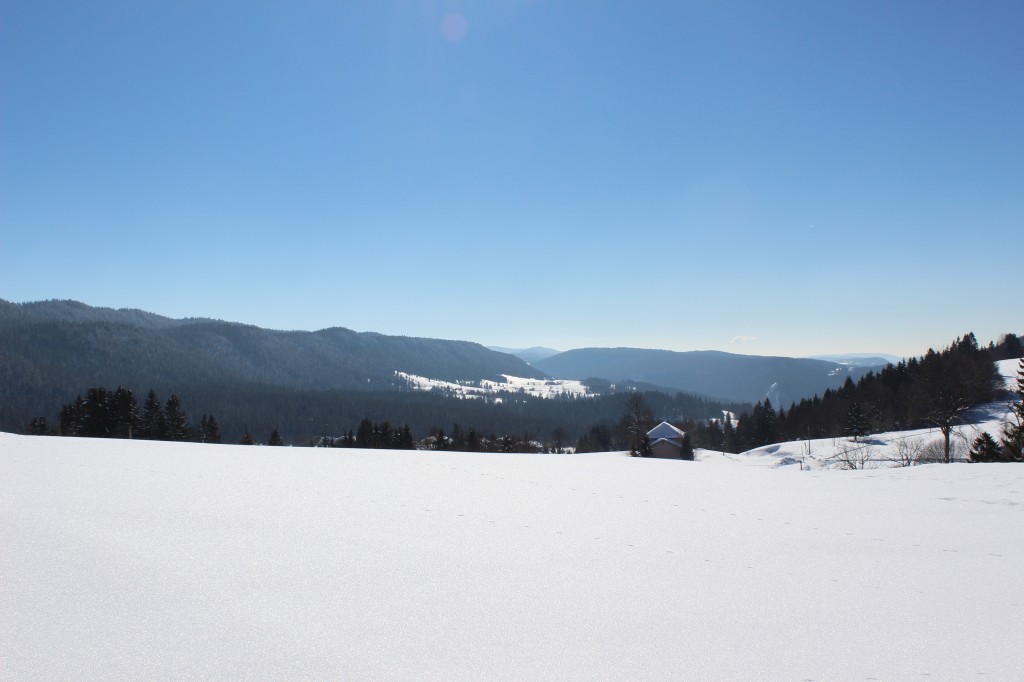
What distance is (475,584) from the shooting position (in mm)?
4402

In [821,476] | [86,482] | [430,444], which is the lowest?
[430,444]

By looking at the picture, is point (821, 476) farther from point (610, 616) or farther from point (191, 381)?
point (191, 381)

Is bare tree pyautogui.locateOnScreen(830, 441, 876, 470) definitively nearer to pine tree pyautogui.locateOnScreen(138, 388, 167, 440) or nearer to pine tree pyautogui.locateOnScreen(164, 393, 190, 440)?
pine tree pyautogui.locateOnScreen(164, 393, 190, 440)

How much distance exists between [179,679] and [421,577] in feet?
6.69

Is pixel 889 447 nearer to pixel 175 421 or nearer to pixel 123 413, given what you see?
pixel 175 421

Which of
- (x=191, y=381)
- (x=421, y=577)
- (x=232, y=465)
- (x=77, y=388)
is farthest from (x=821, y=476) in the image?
(x=191, y=381)

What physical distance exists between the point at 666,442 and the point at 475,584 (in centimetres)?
5882

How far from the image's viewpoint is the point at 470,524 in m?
6.32

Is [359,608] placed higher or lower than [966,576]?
higher

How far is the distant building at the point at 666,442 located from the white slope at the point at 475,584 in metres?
52.3

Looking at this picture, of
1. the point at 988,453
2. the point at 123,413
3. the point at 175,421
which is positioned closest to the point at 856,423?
the point at 988,453

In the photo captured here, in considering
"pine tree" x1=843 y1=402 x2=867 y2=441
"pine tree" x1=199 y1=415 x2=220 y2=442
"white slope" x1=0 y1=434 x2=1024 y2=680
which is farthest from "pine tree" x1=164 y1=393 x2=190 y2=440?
→ "pine tree" x1=843 y1=402 x2=867 y2=441

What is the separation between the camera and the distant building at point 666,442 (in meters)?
58.8

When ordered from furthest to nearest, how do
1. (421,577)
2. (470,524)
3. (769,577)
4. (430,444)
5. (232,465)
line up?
1. (430,444)
2. (232,465)
3. (470,524)
4. (769,577)
5. (421,577)
